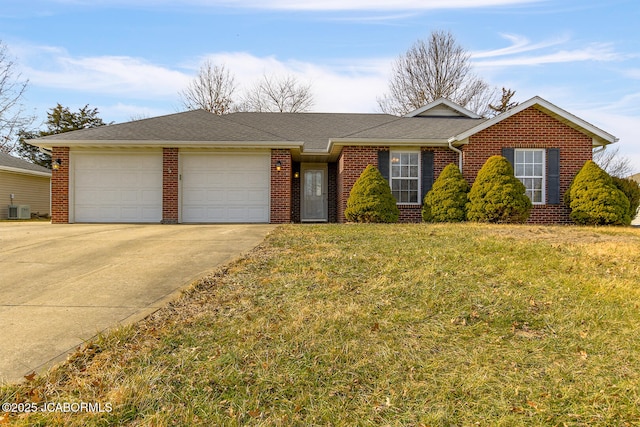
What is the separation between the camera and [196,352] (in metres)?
2.85

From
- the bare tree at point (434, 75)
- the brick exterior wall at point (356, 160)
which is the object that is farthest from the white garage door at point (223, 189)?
the bare tree at point (434, 75)

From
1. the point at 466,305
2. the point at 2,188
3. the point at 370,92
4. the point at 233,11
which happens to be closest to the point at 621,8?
the point at 233,11

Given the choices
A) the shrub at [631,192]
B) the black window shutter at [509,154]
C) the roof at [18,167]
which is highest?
the roof at [18,167]

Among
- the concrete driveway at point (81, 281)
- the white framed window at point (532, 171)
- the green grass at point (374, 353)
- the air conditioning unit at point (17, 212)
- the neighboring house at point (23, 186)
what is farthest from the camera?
the neighboring house at point (23, 186)

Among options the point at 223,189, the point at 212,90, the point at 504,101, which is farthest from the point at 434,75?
the point at 223,189

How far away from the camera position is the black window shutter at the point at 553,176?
11.9 metres

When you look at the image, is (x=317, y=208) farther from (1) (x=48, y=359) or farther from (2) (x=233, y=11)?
(1) (x=48, y=359)

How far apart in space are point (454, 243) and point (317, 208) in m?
9.04

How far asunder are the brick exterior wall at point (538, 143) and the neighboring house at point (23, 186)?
2008 centimetres

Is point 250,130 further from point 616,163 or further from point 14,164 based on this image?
point 616,163

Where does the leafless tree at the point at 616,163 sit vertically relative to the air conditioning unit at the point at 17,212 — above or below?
above

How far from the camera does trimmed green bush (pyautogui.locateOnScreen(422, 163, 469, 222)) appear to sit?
37.4ft

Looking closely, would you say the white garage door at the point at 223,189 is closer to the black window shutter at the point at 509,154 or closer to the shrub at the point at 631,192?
the black window shutter at the point at 509,154

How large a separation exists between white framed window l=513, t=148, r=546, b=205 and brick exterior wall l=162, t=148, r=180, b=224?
10697mm
